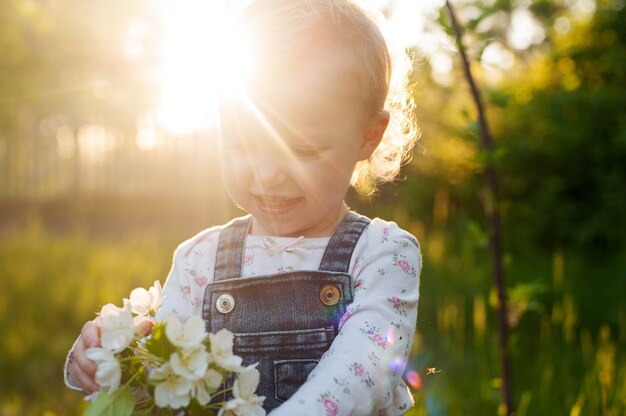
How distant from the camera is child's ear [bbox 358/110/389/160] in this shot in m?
1.85

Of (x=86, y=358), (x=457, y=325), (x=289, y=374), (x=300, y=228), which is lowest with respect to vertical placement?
(x=457, y=325)

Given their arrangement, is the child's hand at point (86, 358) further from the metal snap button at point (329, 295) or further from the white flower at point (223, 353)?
the metal snap button at point (329, 295)

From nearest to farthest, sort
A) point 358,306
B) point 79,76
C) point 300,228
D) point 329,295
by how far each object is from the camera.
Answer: point 358,306 → point 329,295 → point 300,228 → point 79,76

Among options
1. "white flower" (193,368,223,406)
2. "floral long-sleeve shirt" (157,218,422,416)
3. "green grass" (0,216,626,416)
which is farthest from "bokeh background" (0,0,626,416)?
"white flower" (193,368,223,406)

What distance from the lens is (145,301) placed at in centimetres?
141

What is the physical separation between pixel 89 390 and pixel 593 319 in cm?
355

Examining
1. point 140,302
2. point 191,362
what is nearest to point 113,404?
point 191,362

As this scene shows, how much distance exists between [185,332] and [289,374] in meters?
0.51

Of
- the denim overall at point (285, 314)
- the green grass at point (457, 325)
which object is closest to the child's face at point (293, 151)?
the denim overall at point (285, 314)

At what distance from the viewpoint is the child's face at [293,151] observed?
1.62 meters

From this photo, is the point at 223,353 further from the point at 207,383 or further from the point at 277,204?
the point at 277,204

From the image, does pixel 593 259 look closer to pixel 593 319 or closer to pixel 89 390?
pixel 593 319

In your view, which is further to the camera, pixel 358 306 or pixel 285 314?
pixel 285 314

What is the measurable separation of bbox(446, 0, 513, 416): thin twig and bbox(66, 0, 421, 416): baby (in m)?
0.49
